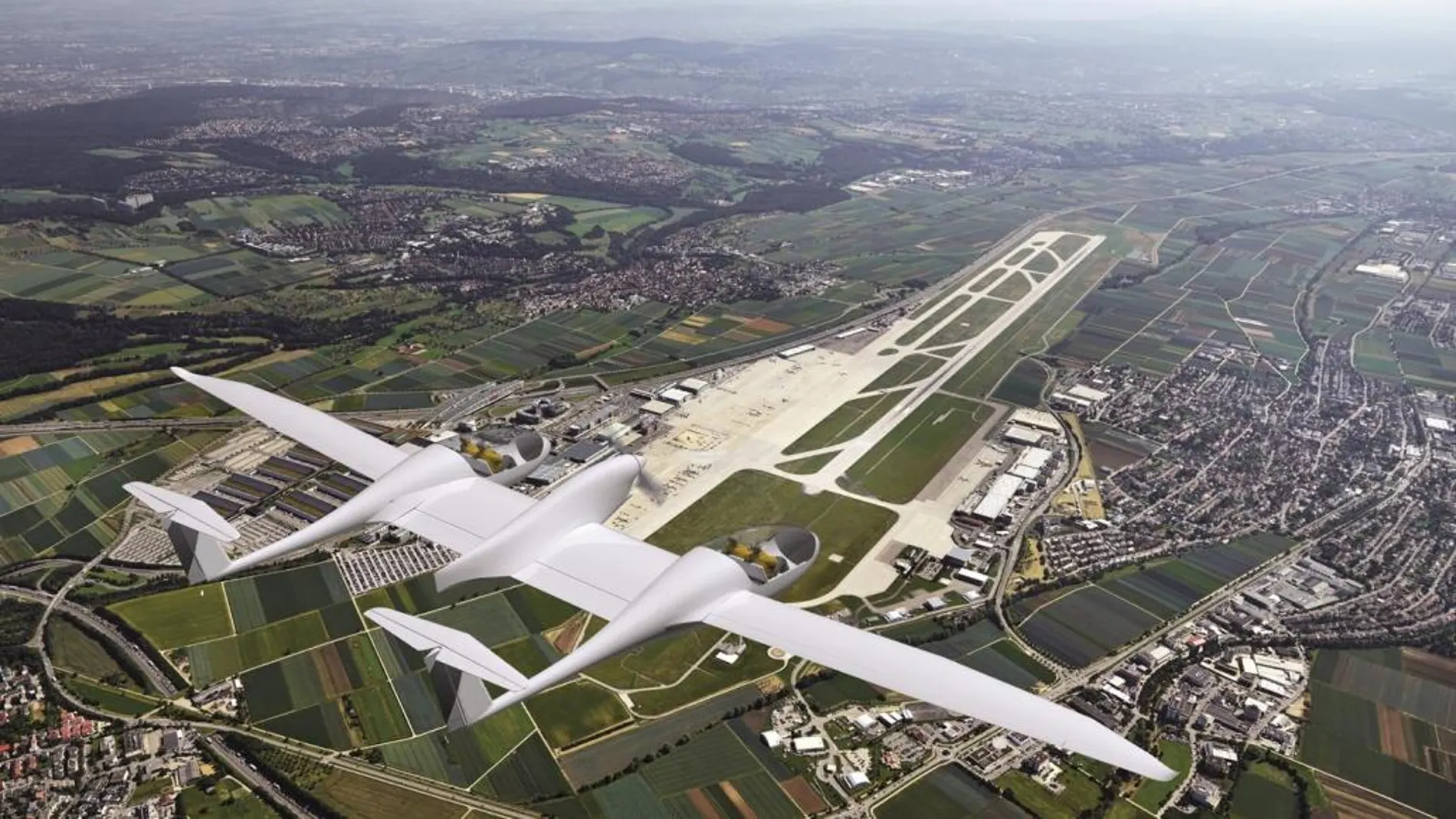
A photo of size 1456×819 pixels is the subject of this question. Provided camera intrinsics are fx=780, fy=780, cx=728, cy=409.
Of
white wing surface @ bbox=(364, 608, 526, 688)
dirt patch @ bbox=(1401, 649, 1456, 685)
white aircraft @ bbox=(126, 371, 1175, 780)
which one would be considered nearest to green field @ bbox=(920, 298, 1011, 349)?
dirt patch @ bbox=(1401, 649, 1456, 685)

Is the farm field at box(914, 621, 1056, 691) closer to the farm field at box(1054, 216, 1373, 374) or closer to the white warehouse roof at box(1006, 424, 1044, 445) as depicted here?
the white warehouse roof at box(1006, 424, 1044, 445)

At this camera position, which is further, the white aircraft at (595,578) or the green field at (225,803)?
the green field at (225,803)

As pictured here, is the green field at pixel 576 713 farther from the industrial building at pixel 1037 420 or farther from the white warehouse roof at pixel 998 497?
the industrial building at pixel 1037 420

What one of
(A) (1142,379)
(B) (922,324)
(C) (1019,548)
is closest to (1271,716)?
(C) (1019,548)

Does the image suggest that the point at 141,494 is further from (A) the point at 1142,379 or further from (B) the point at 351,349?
(A) the point at 1142,379

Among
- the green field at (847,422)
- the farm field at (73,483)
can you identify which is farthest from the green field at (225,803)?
the green field at (847,422)

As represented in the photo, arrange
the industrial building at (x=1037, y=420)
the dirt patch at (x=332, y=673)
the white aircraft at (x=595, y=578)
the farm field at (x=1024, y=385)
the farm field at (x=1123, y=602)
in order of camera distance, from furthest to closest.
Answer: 1. the farm field at (x=1024, y=385)
2. the industrial building at (x=1037, y=420)
3. the farm field at (x=1123, y=602)
4. the dirt patch at (x=332, y=673)
5. the white aircraft at (x=595, y=578)

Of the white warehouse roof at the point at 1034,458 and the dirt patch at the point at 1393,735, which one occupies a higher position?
the white warehouse roof at the point at 1034,458
